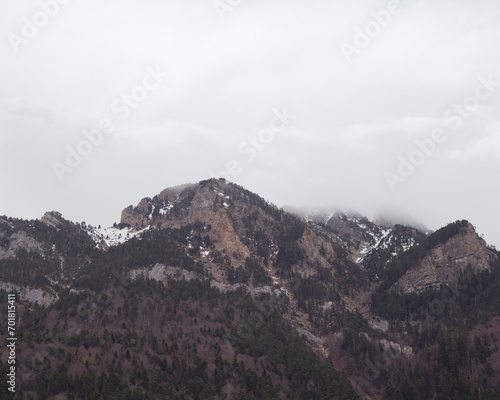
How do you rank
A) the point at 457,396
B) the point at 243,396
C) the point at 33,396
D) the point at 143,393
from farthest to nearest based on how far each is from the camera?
the point at 457,396 < the point at 243,396 < the point at 143,393 < the point at 33,396

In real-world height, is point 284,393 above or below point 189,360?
below

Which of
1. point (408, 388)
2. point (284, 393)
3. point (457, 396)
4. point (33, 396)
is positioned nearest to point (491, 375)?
point (457, 396)

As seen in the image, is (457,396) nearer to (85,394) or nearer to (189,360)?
(189,360)

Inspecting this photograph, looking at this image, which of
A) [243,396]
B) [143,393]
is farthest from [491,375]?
[143,393]

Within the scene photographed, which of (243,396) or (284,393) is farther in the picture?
(284,393)

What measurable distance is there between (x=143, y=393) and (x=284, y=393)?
60741 mm

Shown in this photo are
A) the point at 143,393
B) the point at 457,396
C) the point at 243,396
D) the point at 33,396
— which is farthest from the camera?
the point at 457,396

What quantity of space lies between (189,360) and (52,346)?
56.3 m

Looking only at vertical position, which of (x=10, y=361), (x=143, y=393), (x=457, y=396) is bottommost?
(x=457, y=396)

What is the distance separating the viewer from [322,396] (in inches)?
7559

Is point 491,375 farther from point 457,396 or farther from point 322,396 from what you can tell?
point 322,396

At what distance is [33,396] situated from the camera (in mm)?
152375

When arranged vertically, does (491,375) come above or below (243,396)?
below

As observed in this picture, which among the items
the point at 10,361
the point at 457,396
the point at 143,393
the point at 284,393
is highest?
the point at 10,361
